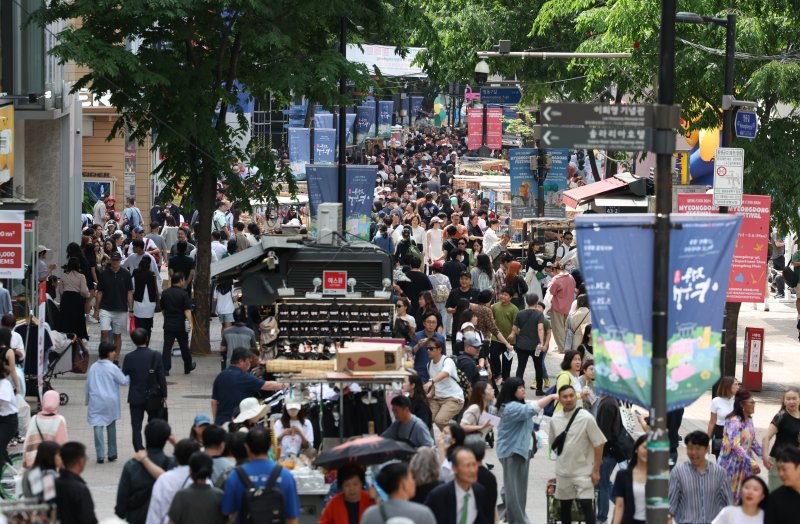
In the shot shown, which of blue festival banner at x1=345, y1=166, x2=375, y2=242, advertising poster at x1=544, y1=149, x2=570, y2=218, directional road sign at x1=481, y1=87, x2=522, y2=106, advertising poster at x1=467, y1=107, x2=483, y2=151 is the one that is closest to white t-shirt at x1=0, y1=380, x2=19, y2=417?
blue festival banner at x1=345, y1=166, x2=375, y2=242

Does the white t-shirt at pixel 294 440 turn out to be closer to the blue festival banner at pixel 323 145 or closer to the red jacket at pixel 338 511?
the red jacket at pixel 338 511

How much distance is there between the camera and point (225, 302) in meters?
24.9

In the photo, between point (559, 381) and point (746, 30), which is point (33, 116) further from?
point (559, 381)

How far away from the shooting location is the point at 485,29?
3759cm

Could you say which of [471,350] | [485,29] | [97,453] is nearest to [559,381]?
[471,350]

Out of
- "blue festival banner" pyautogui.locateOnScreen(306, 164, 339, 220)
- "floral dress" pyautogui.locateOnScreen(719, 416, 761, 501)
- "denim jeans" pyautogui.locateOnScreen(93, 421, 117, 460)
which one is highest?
"blue festival banner" pyautogui.locateOnScreen(306, 164, 339, 220)

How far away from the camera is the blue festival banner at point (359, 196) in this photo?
1121 inches

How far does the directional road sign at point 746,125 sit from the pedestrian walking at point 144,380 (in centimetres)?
925

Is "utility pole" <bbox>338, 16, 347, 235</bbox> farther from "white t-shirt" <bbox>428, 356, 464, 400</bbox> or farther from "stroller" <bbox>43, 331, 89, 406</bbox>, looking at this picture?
"white t-shirt" <bbox>428, 356, 464, 400</bbox>

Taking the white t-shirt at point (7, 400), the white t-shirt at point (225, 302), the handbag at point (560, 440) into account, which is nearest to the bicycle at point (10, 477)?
the white t-shirt at point (7, 400)

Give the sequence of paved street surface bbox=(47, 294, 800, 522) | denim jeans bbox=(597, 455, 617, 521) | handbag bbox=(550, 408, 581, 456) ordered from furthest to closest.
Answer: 1. paved street surface bbox=(47, 294, 800, 522)
2. denim jeans bbox=(597, 455, 617, 521)
3. handbag bbox=(550, 408, 581, 456)

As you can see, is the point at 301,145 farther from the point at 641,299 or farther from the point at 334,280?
the point at 641,299

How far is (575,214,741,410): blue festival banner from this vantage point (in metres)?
9.94

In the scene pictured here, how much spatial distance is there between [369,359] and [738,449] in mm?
3422
